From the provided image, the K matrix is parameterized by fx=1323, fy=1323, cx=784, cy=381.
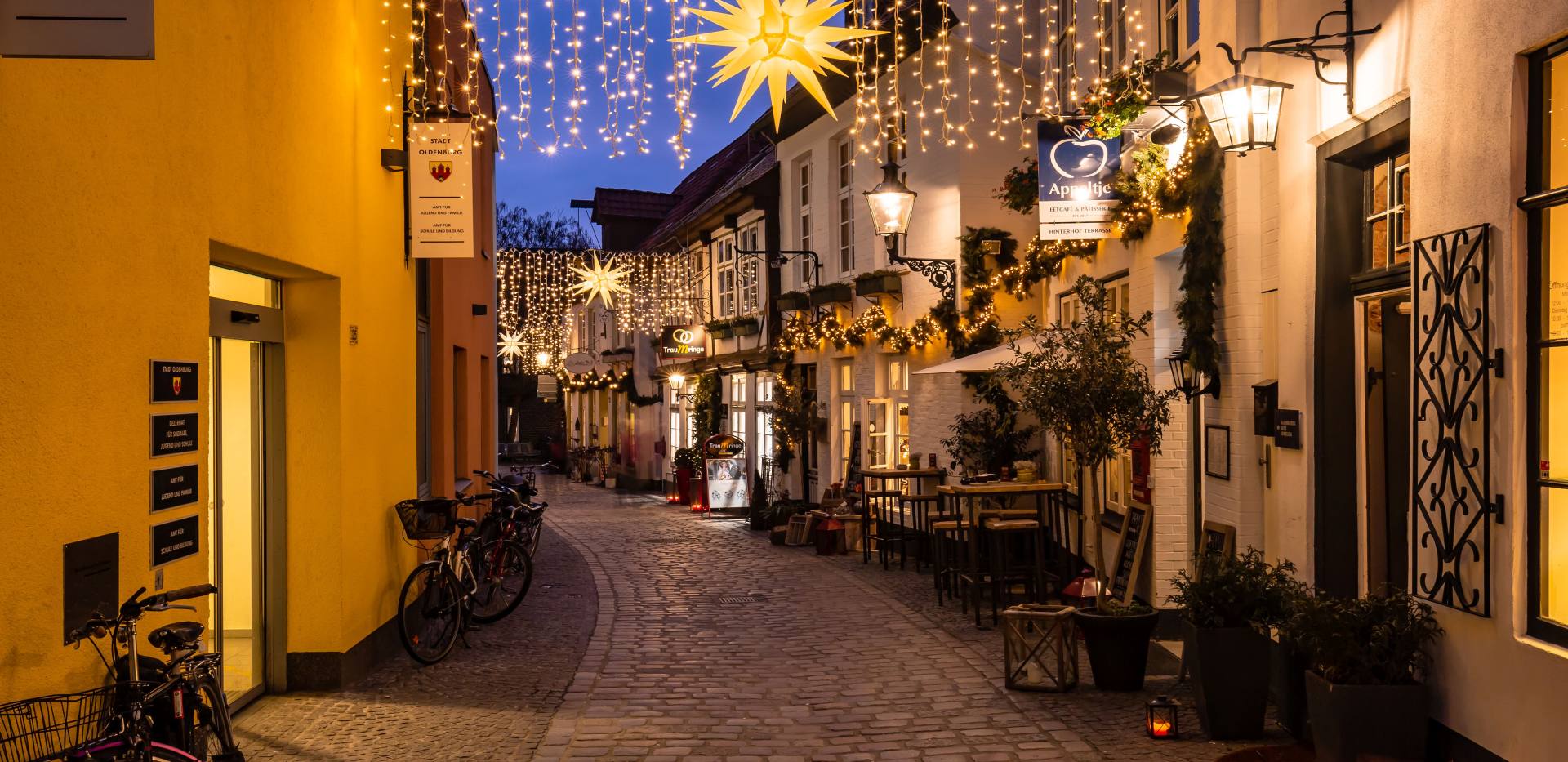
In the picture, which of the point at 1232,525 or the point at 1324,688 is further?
the point at 1232,525

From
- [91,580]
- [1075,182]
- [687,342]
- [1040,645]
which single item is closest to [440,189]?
[1075,182]

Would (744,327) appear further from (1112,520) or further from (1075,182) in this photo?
(1075,182)

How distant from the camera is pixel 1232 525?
797 cm

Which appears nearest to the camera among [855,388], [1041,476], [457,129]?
[457,129]

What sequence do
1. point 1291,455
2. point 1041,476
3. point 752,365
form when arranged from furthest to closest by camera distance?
point 752,365, point 1041,476, point 1291,455

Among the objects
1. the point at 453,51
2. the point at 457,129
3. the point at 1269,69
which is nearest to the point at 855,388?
the point at 453,51

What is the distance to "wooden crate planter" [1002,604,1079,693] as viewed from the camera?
7793 millimetres

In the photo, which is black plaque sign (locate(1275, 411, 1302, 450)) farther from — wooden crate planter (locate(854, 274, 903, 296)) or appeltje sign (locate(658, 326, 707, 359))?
appeltje sign (locate(658, 326, 707, 359))

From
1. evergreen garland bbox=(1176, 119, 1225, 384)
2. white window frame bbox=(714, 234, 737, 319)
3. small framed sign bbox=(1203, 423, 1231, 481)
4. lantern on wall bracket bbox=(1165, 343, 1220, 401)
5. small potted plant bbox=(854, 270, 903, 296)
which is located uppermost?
white window frame bbox=(714, 234, 737, 319)

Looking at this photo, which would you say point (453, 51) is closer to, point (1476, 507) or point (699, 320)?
point (1476, 507)

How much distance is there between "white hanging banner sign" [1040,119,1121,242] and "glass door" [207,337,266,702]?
5.47m

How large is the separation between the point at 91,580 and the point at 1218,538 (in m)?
6.22

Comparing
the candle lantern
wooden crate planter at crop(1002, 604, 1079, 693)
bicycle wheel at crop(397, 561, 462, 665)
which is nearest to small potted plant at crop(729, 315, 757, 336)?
bicycle wheel at crop(397, 561, 462, 665)

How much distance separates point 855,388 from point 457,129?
32.6 ft
